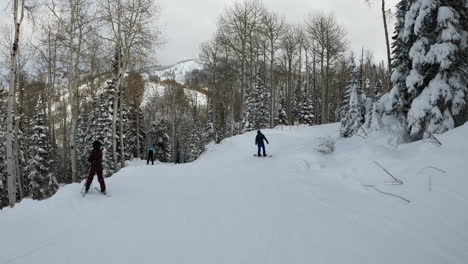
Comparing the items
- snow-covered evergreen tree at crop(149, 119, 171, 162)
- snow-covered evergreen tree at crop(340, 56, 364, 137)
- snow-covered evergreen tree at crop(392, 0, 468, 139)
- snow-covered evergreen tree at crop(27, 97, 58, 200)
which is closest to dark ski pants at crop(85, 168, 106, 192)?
snow-covered evergreen tree at crop(392, 0, 468, 139)

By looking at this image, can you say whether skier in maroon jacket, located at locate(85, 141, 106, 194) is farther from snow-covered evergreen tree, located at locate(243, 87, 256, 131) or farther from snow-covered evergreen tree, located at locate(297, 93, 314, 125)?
snow-covered evergreen tree, located at locate(297, 93, 314, 125)

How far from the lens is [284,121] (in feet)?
132

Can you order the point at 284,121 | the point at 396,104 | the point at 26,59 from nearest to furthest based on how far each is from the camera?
the point at 396,104, the point at 26,59, the point at 284,121

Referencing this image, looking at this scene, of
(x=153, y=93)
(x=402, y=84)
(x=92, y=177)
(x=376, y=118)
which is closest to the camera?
(x=92, y=177)

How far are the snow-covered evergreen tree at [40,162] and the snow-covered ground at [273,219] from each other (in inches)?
772

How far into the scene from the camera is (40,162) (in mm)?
24562

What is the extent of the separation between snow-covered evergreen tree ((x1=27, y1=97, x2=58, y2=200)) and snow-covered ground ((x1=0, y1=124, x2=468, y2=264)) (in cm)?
1960

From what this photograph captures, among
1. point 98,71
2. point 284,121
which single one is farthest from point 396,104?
point 284,121

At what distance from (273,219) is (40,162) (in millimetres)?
26472

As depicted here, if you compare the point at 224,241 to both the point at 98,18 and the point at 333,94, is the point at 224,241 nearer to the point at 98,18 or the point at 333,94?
the point at 98,18

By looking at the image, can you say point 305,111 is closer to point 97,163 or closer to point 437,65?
point 437,65

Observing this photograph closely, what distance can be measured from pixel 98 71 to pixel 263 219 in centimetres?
1731

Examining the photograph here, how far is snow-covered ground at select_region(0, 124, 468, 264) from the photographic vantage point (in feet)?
14.1

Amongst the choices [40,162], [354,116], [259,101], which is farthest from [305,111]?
[40,162]
